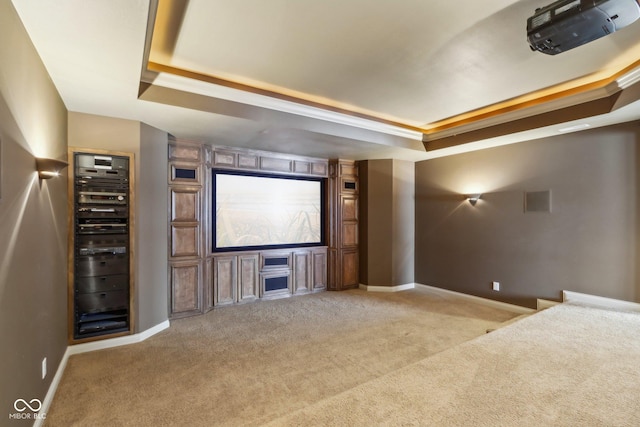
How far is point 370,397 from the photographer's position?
71.1 inches

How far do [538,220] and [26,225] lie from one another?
5.41 meters

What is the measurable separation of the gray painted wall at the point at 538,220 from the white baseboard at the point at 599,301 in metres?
0.06

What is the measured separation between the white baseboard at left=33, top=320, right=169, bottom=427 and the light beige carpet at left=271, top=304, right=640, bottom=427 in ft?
6.37

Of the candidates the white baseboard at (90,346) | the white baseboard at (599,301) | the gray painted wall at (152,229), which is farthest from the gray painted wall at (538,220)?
the white baseboard at (90,346)

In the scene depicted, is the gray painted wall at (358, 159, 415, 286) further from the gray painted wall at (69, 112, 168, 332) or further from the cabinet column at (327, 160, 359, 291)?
the gray painted wall at (69, 112, 168, 332)

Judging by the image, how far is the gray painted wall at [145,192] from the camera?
319cm

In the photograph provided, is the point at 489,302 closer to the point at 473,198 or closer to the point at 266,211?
the point at 473,198

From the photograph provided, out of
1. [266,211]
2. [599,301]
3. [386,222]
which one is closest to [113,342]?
[266,211]

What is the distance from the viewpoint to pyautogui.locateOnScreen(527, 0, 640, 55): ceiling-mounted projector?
5.33 ft

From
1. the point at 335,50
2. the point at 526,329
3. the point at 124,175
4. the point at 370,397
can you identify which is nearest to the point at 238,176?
the point at 124,175

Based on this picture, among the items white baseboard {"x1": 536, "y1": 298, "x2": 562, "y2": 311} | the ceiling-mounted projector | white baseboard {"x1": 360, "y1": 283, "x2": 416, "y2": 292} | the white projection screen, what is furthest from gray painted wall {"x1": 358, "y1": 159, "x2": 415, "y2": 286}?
the ceiling-mounted projector

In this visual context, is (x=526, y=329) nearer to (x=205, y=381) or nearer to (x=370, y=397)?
(x=370, y=397)

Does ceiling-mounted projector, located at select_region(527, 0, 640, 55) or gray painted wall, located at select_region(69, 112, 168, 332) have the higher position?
ceiling-mounted projector, located at select_region(527, 0, 640, 55)

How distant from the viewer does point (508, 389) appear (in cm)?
188
